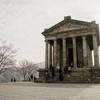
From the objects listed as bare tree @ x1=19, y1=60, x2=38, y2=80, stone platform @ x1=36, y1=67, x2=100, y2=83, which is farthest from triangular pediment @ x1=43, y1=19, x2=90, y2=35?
bare tree @ x1=19, y1=60, x2=38, y2=80

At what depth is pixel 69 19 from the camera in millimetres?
28078

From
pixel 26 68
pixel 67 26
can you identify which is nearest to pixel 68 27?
pixel 67 26

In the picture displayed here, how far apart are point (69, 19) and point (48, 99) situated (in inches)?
933

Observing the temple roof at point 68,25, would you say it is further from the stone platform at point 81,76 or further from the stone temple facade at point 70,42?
the stone platform at point 81,76

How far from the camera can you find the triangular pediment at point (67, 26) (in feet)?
88.6

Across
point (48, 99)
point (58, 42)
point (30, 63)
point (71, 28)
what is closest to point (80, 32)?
point (71, 28)

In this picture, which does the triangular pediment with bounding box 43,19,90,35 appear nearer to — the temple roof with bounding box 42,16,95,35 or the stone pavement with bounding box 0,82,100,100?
the temple roof with bounding box 42,16,95,35

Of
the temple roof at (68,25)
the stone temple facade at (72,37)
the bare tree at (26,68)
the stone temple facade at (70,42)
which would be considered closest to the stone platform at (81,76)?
the stone temple facade at (70,42)

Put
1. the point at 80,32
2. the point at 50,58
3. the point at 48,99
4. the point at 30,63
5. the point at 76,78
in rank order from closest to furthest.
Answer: the point at 48,99, the point at 76,78, the point at 80,32, the point at 50,58, the point at 30,63

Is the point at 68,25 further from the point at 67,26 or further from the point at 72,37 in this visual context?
the point at 72,37

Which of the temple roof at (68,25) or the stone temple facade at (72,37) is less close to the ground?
the temple roof at (68,25)

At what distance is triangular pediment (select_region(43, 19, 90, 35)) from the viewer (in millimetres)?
27013

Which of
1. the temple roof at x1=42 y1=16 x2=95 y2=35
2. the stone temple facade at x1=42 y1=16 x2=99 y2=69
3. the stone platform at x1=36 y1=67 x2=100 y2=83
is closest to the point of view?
the stone platform at x1=36 y1=67 x2=100 y2=83

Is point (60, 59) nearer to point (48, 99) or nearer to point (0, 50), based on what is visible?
point (0, 50)
